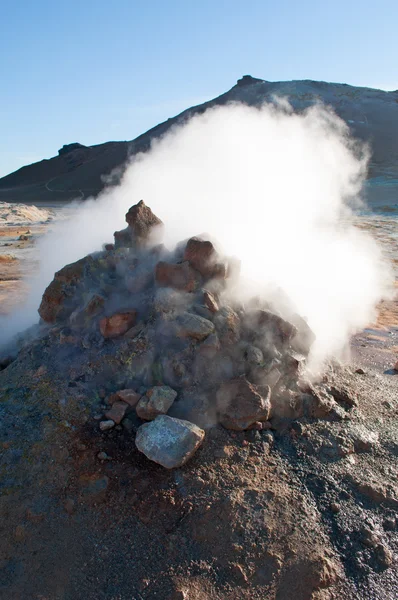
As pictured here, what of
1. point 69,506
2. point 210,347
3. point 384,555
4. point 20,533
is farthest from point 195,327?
point 384,555

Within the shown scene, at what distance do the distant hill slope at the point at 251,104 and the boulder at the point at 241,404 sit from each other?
26.1 m

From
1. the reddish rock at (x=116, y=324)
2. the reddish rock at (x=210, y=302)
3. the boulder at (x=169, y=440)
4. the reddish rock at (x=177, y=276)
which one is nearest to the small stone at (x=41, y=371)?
the reddish rock at (x=116, y=324)

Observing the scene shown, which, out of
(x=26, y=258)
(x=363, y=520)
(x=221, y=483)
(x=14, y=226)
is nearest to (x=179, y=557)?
(x=221, y=483)

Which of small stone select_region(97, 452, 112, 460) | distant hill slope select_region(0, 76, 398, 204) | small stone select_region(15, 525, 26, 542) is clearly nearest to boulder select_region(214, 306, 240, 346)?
small stone select_region(97, 452, 112, 460)

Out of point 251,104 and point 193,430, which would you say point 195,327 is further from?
point 251,104

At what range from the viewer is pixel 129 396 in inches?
103

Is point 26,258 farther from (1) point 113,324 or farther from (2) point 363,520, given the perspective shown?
(2) point 363,520

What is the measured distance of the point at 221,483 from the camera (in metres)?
2.33

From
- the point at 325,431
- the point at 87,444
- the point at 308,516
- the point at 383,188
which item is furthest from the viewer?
the point at 383,188

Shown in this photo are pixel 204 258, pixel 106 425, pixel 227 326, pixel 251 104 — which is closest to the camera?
pixel 106 425

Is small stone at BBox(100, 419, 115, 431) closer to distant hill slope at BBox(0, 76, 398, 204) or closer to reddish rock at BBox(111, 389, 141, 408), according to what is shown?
reddish rock at BBox(111, 389, 141, 408)

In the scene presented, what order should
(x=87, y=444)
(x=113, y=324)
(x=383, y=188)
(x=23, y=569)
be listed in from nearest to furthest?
1. (x=23, y=569)
2. (x=87, y=444)
3. (x=113, y=324)
4. (x=383, y=188)

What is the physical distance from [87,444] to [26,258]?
31.9 ft

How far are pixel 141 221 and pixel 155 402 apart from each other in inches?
57.9
